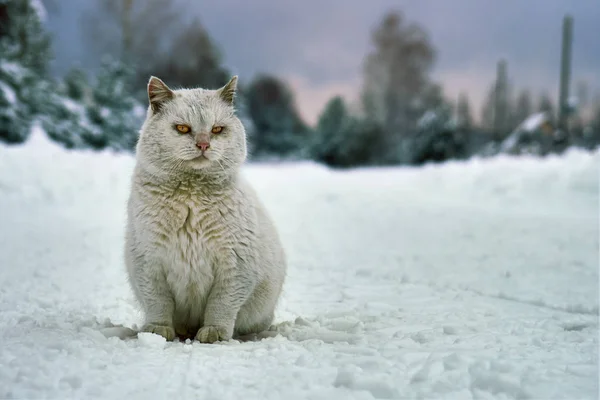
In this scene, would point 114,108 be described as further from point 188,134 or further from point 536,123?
point 188,134

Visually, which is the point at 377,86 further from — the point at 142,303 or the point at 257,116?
the point at 142,303

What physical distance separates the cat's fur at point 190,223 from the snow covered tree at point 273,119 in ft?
67.4

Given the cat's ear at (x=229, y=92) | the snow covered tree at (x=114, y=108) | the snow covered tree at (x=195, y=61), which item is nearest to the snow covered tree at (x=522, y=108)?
the snow covered tree at (x=195, y=61)

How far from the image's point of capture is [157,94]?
294cm

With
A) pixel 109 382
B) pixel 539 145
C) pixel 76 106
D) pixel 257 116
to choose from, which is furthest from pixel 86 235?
pixel 257 116

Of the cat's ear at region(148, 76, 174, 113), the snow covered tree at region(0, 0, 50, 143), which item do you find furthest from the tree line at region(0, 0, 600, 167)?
the cat's ear at region(148, 76, 174, 113)

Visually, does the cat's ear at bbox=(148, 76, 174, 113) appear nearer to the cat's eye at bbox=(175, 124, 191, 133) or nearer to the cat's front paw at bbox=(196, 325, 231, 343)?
the cat's eye at bbox=(175, 124, 191, 133)

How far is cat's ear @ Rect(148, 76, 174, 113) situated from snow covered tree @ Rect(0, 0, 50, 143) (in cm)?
1093

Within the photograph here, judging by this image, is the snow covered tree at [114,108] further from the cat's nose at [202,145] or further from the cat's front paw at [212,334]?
the cat's front paw at [212,334]

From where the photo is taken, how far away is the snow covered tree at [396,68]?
2600cm

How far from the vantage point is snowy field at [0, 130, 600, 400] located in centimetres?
206

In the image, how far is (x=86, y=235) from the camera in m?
6.30

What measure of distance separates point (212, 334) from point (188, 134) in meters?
1.07

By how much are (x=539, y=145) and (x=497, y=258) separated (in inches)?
540
